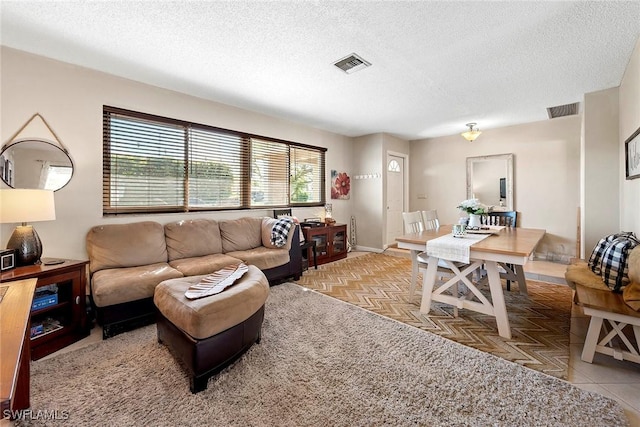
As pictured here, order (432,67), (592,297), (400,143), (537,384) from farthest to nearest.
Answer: (400,143) → (432,67) → (592,297) → (537,384)

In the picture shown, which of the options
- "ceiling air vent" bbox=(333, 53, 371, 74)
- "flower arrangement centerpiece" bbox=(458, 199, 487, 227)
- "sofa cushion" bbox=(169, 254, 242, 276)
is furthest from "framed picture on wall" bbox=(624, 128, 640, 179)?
"sofa cushion" bbox=(169, 254, 242, 276)

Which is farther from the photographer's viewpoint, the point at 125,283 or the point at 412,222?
the point at 412,222

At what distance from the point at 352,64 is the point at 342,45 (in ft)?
1.21

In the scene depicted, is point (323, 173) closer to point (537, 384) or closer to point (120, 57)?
point (120, 57)

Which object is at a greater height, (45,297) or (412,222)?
(412,222)

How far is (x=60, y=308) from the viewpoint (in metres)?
2.25

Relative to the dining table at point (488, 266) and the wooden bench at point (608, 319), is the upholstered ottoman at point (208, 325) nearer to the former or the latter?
the dining table at point (488, 266)

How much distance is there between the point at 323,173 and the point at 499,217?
3.13 m

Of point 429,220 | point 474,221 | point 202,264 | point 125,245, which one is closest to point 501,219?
point 474,221

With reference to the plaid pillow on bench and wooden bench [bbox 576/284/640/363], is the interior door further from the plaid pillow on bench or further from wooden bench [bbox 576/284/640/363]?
wooden bench [bbox 576/284/640/363]

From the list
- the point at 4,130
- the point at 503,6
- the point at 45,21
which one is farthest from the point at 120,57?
the point at 503,6

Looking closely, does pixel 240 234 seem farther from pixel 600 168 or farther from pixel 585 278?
pixel 600 168

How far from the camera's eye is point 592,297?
6.37 feet

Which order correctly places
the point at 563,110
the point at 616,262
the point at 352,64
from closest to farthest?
1. the point at 616,262
2. the point at 352,64
3. the point at 563,110
